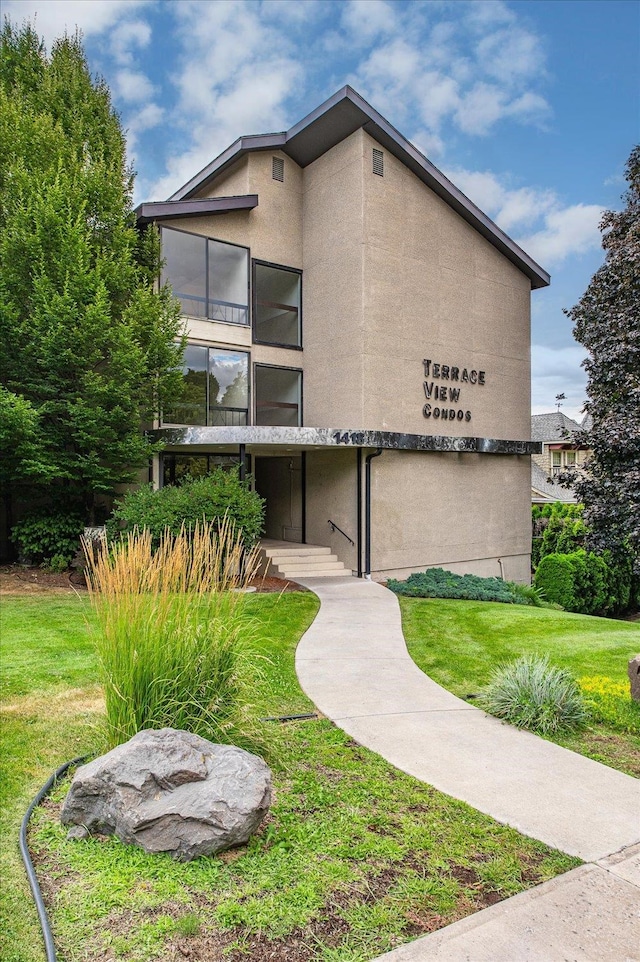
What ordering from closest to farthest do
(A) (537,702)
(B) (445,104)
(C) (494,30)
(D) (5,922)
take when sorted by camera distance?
(D) (5,922) → (A) (537,702) → (C) (494,30) → (B) (445,104)

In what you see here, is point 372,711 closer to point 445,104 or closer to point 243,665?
point 243,665

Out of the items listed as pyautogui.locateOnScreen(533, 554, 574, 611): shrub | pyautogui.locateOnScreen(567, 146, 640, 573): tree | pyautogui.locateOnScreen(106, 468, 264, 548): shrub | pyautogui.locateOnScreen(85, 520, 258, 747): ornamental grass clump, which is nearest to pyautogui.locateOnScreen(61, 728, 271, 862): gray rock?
pyautogui.locateOnScreen(85, 520, 258, 747): ornamental grass clump

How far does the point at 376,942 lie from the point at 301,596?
328 inches

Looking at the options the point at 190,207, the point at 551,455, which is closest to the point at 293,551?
the point at 190,207

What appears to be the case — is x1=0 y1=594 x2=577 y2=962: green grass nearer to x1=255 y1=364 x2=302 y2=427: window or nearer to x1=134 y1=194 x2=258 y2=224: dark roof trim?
x1=255 y1=364 x2=302 y2=427: window

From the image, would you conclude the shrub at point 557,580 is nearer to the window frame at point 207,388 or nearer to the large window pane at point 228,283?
the window frame at point 207,388

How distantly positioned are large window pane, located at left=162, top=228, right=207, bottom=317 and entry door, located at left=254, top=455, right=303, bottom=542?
4559mm

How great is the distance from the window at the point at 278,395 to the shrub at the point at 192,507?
3403 mm

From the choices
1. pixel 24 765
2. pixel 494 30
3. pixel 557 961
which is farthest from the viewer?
pixel 494 30

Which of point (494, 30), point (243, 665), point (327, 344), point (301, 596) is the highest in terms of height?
point (494, 30)

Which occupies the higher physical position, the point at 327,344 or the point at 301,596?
the point at 327,344

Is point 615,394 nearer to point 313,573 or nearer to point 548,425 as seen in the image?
point 313,573

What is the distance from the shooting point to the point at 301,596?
35.4ft

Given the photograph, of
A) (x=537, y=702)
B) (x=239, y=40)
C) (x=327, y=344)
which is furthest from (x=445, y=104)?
(x=537, y=702)
